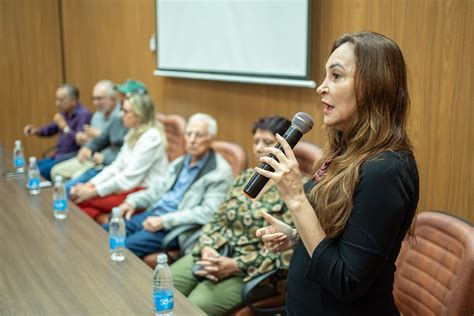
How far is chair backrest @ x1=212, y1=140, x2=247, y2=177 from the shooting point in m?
3.28

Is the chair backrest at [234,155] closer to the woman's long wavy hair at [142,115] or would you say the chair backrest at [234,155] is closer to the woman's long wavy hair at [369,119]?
the woman's long wavy hair at [142,115]

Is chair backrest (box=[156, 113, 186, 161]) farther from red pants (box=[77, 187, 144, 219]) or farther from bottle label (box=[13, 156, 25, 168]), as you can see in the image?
bottle label (box=[13, 156, 25, 168])

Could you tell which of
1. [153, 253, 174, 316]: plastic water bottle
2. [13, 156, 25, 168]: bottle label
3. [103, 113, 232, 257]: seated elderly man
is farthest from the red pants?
[153, 253, 174, 316]: plastic water bottle

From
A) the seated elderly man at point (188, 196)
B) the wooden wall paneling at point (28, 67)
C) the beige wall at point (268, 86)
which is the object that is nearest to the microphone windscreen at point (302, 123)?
the beige wall at point (268, 86)

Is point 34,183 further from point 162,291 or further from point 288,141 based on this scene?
point 288,141

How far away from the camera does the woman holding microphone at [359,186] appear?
1.28 m

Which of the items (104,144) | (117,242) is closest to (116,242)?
(117,242)

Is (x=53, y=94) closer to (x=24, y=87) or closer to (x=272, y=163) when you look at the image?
(x=24, y=87)

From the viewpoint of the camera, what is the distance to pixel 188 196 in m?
3.17

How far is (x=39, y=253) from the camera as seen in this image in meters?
2.22

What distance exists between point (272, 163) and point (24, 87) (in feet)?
19.5

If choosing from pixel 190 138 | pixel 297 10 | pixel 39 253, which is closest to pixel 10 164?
pixel 190 138

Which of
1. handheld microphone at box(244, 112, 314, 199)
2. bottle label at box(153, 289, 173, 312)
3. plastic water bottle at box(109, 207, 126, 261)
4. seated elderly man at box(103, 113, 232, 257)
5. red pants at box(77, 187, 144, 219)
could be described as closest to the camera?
handheld microphone at box(244, 112, 314, 199)

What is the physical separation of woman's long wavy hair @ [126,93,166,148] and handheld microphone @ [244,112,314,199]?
2439 millimetres
